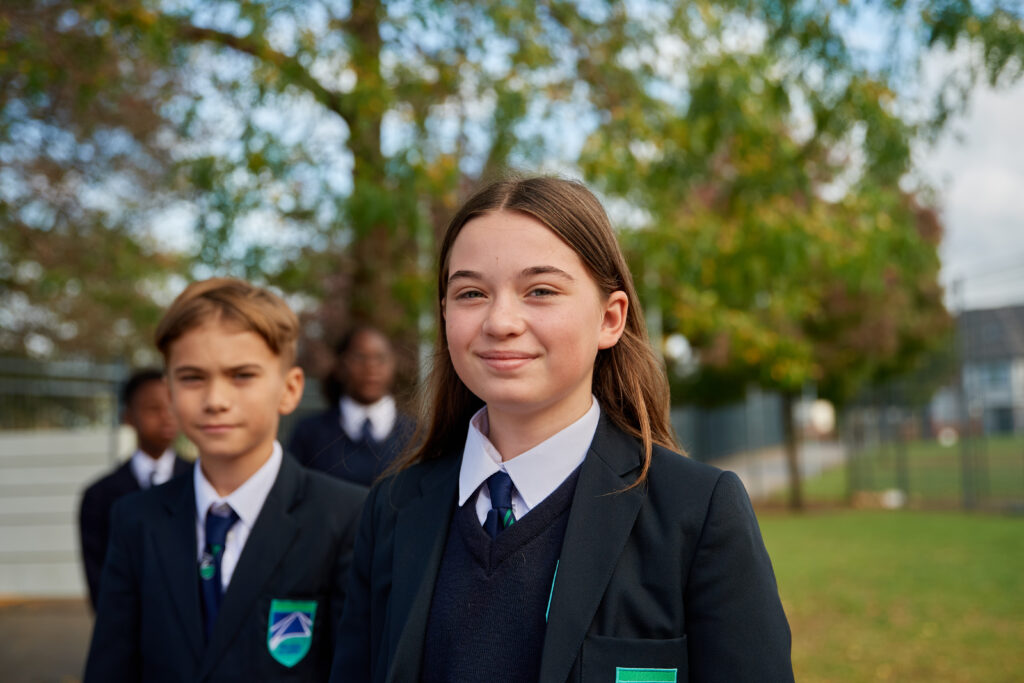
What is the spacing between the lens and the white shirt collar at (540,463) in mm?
1746

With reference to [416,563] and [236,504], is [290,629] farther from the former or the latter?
[416,563]

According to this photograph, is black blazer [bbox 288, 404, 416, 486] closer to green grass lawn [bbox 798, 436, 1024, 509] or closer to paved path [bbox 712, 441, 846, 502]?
green grass lawn [bbox 798, 436, 1024, 509]

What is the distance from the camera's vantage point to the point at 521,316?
1.67 m

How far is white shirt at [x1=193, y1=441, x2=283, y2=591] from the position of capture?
2.39 m

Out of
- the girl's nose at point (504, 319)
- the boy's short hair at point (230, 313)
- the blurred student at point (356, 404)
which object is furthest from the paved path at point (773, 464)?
the girl's nose at point (504, 319)

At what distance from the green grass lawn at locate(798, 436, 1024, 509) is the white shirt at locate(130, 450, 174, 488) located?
16724mm

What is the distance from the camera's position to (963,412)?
17422 millimetres

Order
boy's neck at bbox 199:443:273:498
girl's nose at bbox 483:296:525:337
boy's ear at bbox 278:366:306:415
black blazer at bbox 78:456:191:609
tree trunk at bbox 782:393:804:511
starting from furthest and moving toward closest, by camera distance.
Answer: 1. tree trunk at bbox 782:393:804:511
2. black blazer at bbox 78:456:191:609
3. boy's ear at bbox 278:366:306:415
4. boy's neck at bbox 199:443:273:498
5. girl's nose at bbox 483:296:525:337

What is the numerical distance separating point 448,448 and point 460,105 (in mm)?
4833

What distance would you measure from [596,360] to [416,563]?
21.8 inches

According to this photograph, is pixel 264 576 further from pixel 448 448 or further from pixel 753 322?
pixel 753 322

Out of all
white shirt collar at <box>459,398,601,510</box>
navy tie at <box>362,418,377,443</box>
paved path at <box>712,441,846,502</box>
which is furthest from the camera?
paved path at <box>712,441,846,502</box>

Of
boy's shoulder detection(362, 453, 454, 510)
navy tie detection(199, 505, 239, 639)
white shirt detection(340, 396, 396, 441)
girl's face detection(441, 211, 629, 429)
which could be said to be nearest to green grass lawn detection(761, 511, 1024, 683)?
white shirt detection(340, 396, 396, 441)

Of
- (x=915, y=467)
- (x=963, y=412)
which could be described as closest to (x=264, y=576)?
(x=963, y=412)
